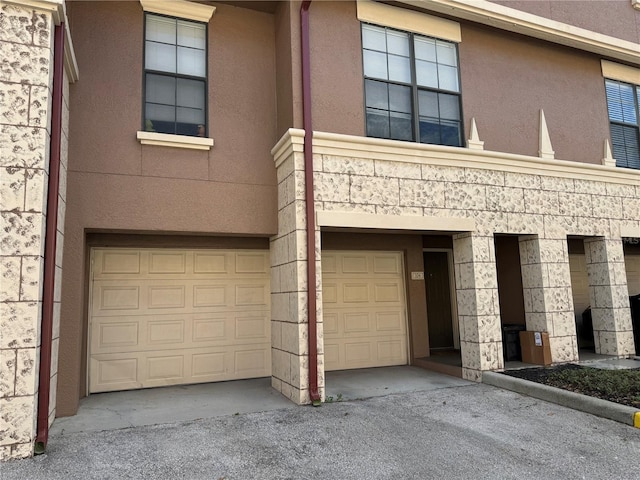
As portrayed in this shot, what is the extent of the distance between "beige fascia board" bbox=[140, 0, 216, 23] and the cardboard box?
7606mm

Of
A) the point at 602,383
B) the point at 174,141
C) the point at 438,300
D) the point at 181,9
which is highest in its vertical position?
the point at 181,9

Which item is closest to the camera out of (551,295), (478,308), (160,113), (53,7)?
(53,7)

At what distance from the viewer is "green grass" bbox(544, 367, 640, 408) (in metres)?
6.17

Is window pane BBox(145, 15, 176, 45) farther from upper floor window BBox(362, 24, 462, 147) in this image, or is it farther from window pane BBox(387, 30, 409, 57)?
window pane BBox(387, 30, 409, 57)

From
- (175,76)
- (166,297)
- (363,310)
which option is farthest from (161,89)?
(363,310)

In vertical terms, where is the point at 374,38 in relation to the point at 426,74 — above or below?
above

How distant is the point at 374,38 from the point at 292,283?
14.2ft

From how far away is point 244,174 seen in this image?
7.38 m

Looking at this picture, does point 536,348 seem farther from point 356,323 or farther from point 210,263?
point 210,263

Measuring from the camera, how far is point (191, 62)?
7.45 metres

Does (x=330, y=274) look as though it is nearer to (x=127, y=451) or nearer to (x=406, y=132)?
(x=406, y=132)

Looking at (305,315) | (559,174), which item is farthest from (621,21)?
(305,315)

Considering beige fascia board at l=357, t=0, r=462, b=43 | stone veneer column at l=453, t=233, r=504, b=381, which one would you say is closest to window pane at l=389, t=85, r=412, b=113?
beige fascia board at l=357, t=0, r=462, b=43

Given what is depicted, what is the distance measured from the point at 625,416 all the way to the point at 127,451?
5.63 m
